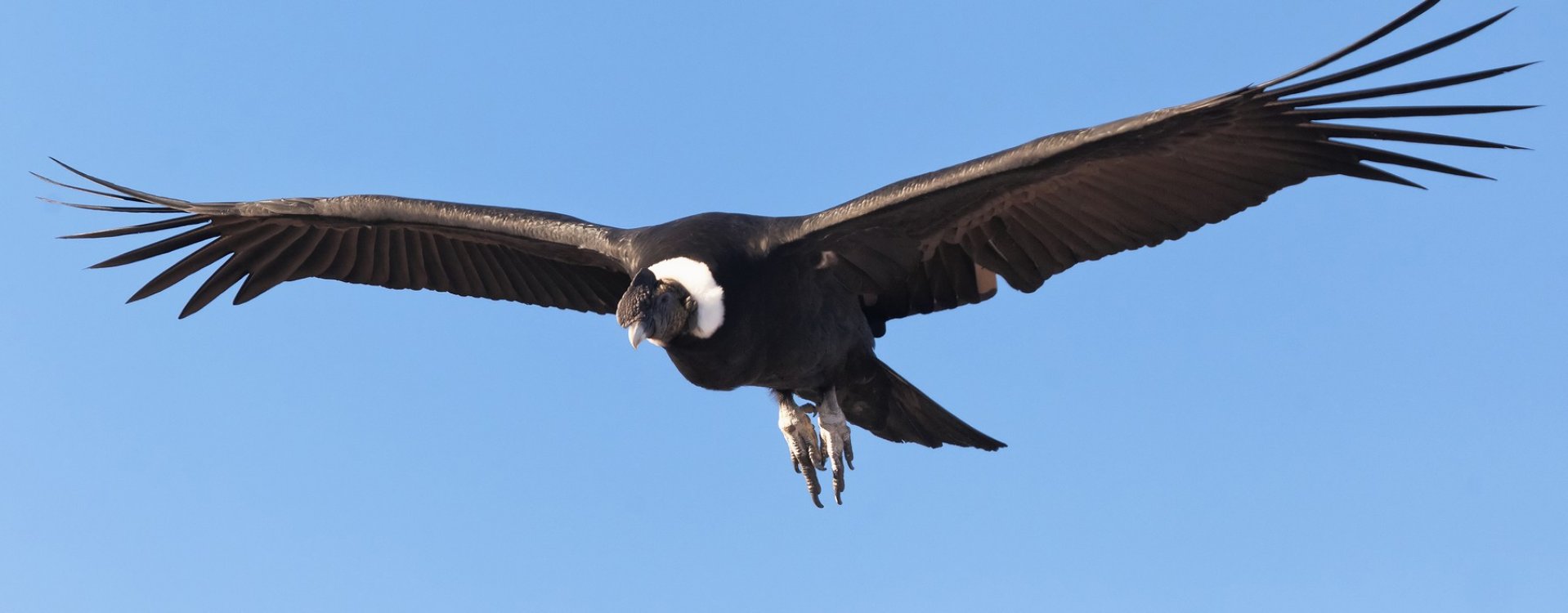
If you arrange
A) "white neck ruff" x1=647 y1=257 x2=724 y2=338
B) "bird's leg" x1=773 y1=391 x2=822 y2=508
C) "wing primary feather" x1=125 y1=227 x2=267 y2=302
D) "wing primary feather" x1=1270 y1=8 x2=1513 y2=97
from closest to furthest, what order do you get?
"wing primary feather" x1=1270 y1=8 x2=1513 y2=97
"white neck ruff" x1=647 y1=257 x2=724 y2=338
"bird's leg" x1=773 y1=391 x2=822 y2=508
"wing primary feather" x1=125 y1=227 x2=267 y2=302

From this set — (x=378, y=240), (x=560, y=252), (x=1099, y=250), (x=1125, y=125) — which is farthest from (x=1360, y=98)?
(x=378, y=240)

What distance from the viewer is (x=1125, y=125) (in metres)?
8.17

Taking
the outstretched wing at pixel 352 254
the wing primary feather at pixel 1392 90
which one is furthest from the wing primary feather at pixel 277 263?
the wing primary feather at pixel 1392 90

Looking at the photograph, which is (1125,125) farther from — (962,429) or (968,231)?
(962,429)

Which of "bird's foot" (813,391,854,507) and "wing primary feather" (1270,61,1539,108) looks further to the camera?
"bird's foot" (813,391,854,507)

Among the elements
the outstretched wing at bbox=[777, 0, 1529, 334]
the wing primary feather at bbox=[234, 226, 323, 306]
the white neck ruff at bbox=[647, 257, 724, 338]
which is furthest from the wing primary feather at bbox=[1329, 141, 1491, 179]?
the wing primary feather at bbox=[234, 226, 323, 306]

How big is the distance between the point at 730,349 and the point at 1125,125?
7.24 feet

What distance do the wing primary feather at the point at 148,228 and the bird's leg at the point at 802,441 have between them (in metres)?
3.86

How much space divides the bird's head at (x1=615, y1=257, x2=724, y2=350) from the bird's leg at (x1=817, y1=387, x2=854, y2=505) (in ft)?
4.02

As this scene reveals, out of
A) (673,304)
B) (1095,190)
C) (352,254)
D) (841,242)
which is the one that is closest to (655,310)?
(673,304)

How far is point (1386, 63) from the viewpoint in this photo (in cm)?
755

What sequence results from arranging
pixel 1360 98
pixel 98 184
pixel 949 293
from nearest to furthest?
1. pixel 1360 98
2. pixel 949 293
3. pixel 98 184

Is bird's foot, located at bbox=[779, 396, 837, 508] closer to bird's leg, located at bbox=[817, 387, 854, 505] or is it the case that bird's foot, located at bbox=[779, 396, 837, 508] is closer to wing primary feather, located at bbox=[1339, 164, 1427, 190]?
bird's leg, located at bbox=[817, 387, 854, 505]

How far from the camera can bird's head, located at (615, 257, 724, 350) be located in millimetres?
8406
